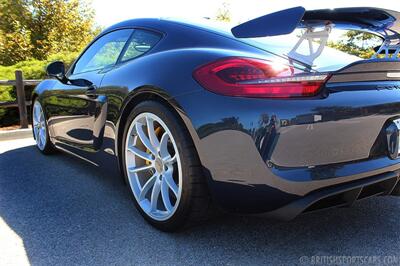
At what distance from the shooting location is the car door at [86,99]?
3.10m

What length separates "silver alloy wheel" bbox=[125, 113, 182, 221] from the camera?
2422mm

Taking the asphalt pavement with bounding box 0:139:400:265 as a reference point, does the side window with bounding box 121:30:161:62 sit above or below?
above

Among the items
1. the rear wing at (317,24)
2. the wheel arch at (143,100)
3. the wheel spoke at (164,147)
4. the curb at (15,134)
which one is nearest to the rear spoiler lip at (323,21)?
the rear wing at (317,24)

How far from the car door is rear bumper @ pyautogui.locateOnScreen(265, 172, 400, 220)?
1616mm

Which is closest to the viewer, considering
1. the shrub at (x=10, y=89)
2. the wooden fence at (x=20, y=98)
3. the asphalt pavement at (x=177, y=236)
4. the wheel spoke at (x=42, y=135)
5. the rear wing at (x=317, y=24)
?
the rear wing at (x=317, y=24)

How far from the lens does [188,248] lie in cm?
229

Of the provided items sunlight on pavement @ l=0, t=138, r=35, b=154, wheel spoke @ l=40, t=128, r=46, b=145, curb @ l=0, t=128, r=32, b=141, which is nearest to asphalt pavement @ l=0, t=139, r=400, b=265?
wheel spoke @ l=40, t=128, r=46, b=145

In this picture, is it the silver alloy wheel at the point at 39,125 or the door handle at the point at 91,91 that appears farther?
the silver alloy wheel at the point at 39,125

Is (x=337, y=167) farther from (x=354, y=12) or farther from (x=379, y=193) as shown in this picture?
(x=354, y=12)

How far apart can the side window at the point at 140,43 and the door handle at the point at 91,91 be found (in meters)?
0.34

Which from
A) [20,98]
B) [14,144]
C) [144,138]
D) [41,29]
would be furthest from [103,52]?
[41,29]

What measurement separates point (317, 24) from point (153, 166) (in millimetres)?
1341

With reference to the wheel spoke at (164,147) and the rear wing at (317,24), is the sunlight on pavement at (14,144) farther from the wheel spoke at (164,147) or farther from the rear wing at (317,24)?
the rear wing at (317,24)

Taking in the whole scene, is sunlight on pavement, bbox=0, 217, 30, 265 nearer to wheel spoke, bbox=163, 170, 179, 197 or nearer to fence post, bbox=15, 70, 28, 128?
wheel spoke, bbox=163, 170, 179, 197
